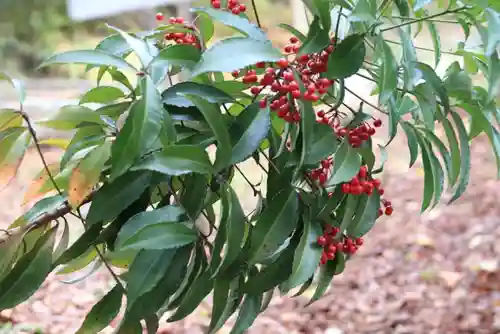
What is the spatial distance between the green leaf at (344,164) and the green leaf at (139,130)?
6.4 inches

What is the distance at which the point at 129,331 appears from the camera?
0.61 m

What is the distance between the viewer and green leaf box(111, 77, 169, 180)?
46 centimetres

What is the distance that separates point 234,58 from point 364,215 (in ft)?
0.77

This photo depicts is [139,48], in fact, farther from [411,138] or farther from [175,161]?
[411,138]

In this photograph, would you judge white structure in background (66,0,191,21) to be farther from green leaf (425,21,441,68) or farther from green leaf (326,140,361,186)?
green leaf (326,140,361,186)

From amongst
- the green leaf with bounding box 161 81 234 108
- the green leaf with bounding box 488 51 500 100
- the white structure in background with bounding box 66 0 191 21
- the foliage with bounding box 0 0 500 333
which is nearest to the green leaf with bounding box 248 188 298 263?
the foliage with bounding box 0 0 500 333

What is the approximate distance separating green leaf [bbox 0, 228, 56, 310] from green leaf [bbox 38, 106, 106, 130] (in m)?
0.12

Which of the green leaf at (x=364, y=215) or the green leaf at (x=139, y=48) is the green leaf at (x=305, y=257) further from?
the green leaf at (x=139, y=48)

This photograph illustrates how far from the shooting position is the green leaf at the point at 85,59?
0.48 meters

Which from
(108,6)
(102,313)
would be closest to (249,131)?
(102,313)

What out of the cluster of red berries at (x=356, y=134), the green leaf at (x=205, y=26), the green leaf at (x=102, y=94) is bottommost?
the green leaf at (x=102, y=94)

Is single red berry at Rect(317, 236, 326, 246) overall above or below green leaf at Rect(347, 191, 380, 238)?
below

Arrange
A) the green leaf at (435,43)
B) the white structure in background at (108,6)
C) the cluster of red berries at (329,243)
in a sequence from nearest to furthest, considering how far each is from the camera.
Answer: the cluster of red berries at (329,243)
the green leaf at (435,43)
the white structure in background at (108,6)

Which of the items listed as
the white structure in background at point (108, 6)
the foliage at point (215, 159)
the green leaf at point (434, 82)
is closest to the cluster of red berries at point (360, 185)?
the foliage at point (215, 159)
